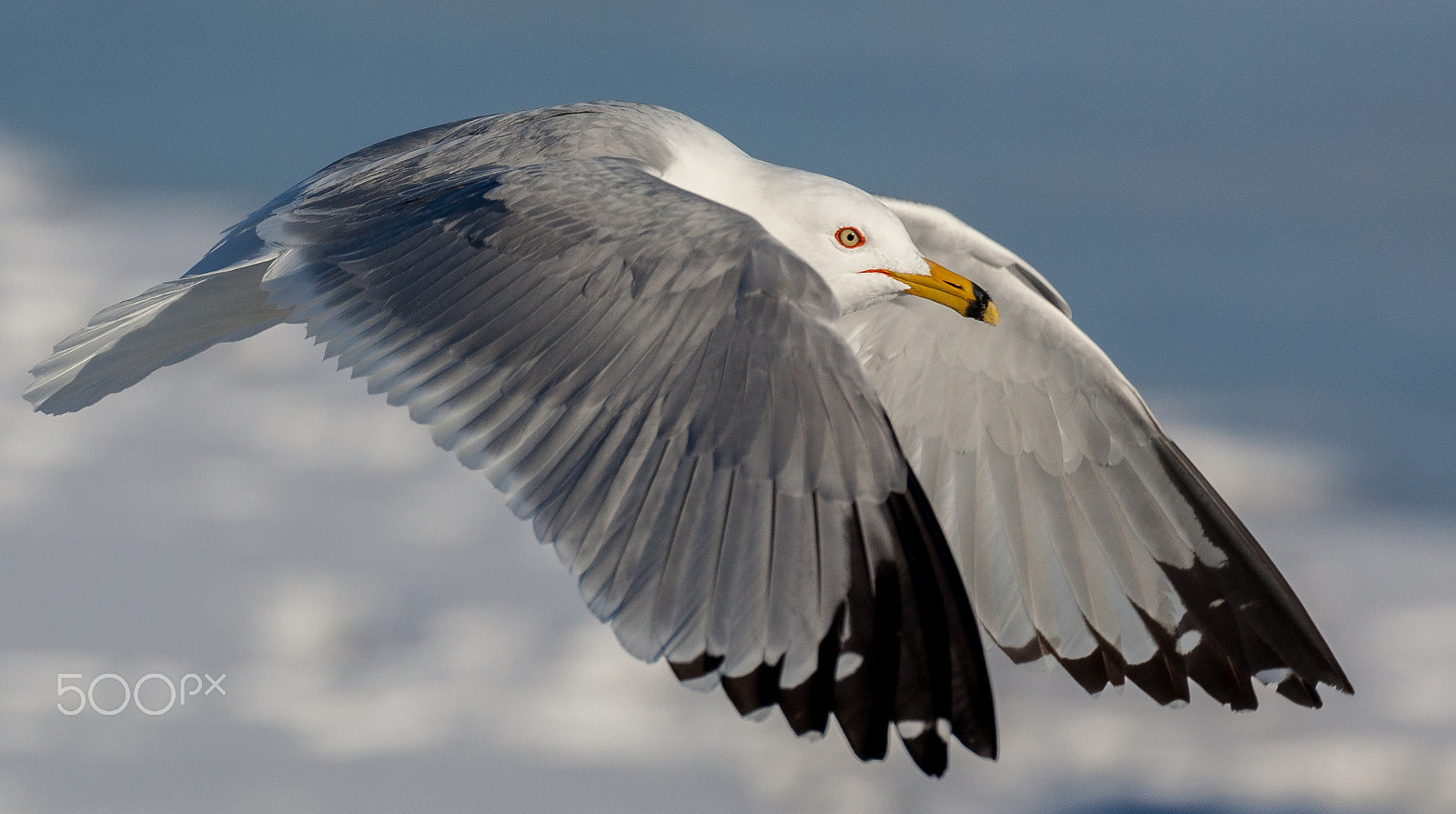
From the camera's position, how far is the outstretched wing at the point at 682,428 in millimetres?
2930

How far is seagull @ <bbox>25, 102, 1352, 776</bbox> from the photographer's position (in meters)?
2.96

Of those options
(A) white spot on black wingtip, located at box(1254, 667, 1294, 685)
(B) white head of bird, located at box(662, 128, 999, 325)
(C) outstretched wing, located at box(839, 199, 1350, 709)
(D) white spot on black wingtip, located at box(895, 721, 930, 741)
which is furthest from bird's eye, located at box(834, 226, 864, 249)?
(A) white spot on black wingtip, located at box(1254, 667, 1294, 685)

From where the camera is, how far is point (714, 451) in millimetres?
3111

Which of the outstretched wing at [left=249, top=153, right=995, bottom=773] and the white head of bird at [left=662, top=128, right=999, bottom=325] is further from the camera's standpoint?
the white head of bird at [left=662, top=128, right=999, bottom=325]

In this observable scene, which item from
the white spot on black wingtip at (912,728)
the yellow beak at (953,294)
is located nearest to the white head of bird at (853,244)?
the yellow beak at (953,294)

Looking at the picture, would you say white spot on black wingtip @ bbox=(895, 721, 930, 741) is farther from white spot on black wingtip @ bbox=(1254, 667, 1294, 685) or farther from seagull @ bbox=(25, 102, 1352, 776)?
white spot on black wingtip @ bbox=(1254, 667, 1294, 685)

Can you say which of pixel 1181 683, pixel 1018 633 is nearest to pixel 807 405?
pixel 1018 633

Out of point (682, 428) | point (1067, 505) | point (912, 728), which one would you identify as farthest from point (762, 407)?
point (1067, 505)

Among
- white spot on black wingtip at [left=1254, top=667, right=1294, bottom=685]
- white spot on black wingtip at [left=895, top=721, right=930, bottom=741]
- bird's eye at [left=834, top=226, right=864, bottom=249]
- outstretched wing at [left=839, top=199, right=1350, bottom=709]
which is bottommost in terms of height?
white spot on black wingtip at [left=1254, top=667, right=1294, bottom=685]

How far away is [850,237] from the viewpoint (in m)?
4.31

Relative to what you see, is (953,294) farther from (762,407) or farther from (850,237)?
(762,407)

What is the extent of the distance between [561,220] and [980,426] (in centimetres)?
209

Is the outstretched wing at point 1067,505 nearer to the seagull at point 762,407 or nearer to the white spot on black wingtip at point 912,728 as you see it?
the seagull at point 762,407

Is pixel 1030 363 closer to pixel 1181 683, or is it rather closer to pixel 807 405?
pixel 1181 683
